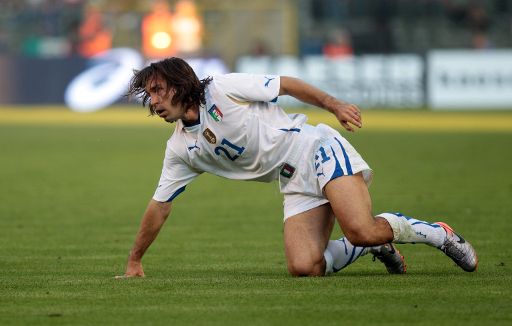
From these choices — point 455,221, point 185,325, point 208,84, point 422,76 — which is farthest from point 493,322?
point 422,76

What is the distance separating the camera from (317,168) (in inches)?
338

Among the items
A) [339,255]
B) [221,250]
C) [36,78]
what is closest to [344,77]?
[36,78]

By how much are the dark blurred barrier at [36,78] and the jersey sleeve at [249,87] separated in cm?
2657

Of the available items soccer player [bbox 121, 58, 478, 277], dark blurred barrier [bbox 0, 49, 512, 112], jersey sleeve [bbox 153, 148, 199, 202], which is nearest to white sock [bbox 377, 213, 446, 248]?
soccer player [bbox 121, 58, 478, 277]

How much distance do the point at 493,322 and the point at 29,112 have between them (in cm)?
2905

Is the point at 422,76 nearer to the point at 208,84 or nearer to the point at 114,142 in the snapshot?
the point at 114,142

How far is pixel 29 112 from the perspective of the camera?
34.7 meters

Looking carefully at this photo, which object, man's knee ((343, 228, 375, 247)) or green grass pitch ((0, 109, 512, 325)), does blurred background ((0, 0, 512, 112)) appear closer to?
green grass pitch ((0, 109, 512, 325))

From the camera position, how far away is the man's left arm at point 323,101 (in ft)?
26.5

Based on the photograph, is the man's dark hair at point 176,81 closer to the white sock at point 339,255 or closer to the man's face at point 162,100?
the man's face at point 162,100

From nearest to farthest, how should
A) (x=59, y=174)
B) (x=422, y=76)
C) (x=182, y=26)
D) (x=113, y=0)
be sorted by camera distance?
(x=59, y=174) → (x=422, y=76) → (x=182, y=26) → (x=113, y=0)

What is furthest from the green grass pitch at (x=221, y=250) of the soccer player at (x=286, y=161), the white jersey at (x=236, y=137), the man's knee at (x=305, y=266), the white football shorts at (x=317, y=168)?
the white jersey at (x=236, y=137)

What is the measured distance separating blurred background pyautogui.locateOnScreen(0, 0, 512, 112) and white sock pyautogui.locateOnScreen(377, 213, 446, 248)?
23.9 m

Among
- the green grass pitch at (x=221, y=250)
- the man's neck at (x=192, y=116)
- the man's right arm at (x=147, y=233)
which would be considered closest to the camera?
the green grass pitch at (x=221, y=250)
